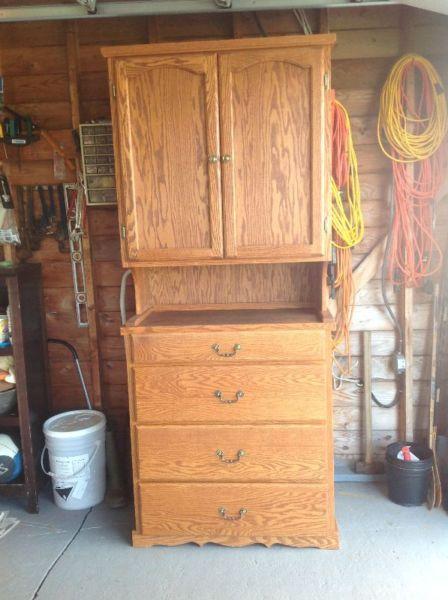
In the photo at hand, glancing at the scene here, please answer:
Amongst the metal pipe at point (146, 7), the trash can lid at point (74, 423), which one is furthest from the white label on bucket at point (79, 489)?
the metal pipe at point (146, 7)

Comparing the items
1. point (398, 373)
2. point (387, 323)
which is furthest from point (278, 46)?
point (398, 373)

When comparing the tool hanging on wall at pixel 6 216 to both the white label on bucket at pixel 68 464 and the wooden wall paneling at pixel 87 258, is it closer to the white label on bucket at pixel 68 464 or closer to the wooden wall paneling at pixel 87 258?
the wooden wall paneling at pixel 87 258

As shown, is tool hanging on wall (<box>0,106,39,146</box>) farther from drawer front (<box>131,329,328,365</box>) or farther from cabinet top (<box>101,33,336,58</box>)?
drawer front (<box>131,329,328,365</box>)

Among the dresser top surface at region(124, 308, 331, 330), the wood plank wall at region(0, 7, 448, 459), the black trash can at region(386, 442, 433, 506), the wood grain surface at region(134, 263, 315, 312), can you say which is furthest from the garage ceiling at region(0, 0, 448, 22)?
the black trash can at region(386, 442, 433, 506)

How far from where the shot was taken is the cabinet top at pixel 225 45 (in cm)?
208

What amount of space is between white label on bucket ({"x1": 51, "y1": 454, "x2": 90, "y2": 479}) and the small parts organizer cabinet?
1.48 feet

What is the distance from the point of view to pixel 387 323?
279cm

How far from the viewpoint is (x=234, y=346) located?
2211 mm

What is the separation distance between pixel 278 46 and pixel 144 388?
148 cm

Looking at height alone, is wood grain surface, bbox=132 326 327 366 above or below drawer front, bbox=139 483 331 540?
above

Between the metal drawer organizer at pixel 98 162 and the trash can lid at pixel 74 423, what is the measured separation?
109 cm

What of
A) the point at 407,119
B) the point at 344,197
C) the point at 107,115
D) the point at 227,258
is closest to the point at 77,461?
the point at 227,258

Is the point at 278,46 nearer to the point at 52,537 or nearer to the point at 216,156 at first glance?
the point at 216,156

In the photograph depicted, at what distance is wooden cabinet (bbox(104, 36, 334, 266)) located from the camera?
2.14 meters
